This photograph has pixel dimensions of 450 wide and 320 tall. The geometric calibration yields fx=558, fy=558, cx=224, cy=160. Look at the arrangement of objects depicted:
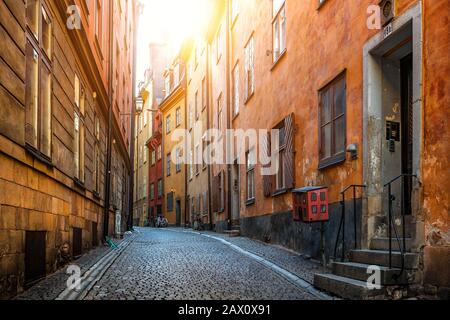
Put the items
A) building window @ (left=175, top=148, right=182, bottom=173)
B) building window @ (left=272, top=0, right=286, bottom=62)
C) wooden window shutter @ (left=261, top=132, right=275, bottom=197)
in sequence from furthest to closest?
building window @ (left=175, top=148, right=182, bottom=173) → wooden window shutter @ (left=261, top=132, right=275, bottom=197) → building window @ (left=272, top=0, right=286, bottom=62)

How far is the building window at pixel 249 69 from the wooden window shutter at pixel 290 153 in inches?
189

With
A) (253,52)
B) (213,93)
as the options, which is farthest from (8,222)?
(213,93)

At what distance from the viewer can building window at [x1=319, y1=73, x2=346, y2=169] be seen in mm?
9305

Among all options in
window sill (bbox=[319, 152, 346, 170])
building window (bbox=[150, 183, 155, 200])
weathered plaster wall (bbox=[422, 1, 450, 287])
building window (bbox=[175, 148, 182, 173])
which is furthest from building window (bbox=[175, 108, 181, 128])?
weathered plaster wall (bbox=[422, 1, 450, 287])

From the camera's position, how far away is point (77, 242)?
34.5 feet

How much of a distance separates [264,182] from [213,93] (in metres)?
11.8

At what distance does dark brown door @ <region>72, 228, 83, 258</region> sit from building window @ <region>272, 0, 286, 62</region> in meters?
6.16

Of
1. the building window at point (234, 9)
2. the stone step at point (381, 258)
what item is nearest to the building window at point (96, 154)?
the building window at point (234, 9)

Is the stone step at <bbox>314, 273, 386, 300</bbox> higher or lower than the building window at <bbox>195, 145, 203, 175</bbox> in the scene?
lower

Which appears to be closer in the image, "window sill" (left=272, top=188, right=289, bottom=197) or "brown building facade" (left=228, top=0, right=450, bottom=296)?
"brown building facade" (left=228, top=0, right=450, bottom=296)

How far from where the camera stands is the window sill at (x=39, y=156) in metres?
6.50

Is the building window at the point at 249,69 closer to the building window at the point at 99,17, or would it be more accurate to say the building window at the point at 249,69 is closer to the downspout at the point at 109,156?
the downspout at the point at 109,156

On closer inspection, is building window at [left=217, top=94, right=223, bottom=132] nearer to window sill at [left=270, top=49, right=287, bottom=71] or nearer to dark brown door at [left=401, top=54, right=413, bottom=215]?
window sill at [left=270, top=49, right=287, bottom=71]
